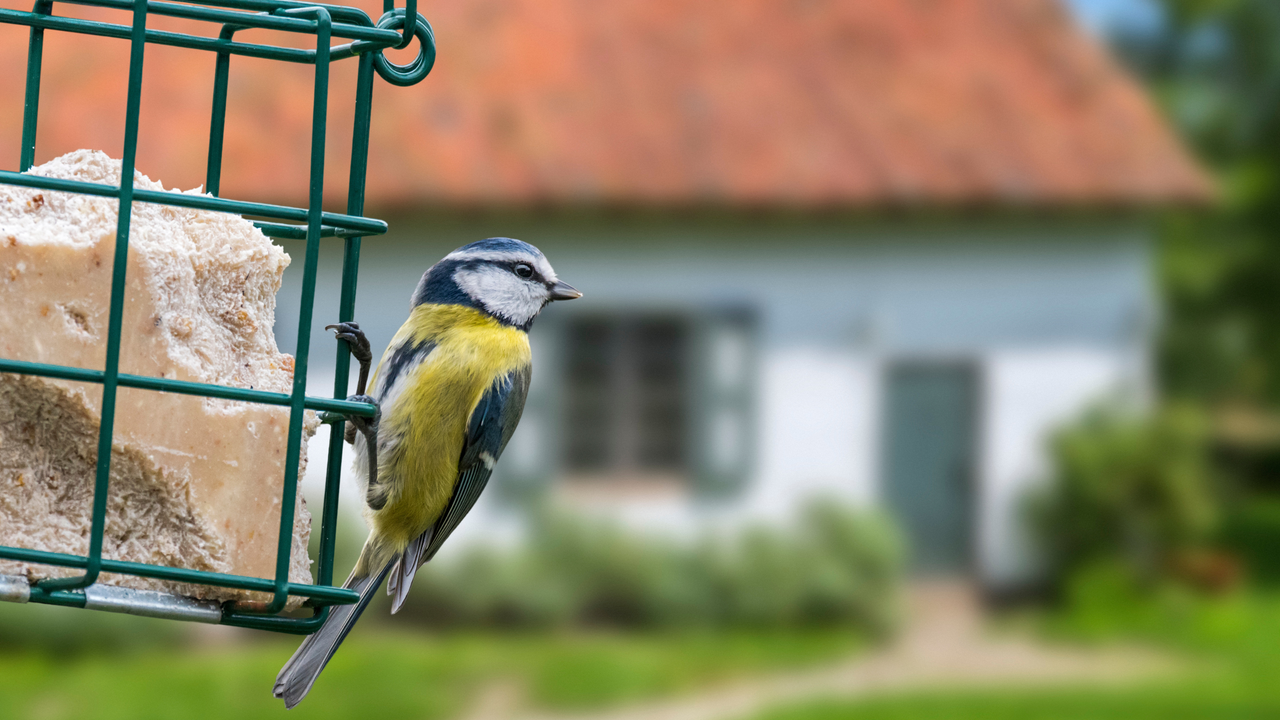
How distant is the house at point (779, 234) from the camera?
40.5 ft

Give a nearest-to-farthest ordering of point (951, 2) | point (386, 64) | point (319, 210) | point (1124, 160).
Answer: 1. point (319, 210)
2. point (386, 64)
3. point (1124, 160)
4. point (951, 2)

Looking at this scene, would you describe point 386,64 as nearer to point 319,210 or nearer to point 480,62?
point 319,210

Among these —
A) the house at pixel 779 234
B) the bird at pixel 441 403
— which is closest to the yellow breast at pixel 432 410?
the bird at pixel 441 403

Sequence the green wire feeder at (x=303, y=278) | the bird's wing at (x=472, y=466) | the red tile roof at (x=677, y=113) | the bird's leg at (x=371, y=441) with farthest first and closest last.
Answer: the red tile roof at (x=677, y=113)
the bird's wing at (x=472, y=466)
the bird's leg at (x=371, y=441)
the green wire feeder at (x=303, y=278)

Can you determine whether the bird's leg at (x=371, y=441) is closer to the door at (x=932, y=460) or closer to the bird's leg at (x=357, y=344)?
the bird's leg at (x=357, y=344)

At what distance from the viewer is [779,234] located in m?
13.2

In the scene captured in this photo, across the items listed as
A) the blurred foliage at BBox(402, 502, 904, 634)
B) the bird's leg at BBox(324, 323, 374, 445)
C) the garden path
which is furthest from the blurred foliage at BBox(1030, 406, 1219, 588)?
the bird's leg at BBox(324, 323, 374, 445)

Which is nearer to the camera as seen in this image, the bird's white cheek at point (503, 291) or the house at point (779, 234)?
the bird's white cheek at point (503, 291)

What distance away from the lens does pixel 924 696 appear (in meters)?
11.4

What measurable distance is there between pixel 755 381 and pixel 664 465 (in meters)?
1.18

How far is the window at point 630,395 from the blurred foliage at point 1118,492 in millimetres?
3677

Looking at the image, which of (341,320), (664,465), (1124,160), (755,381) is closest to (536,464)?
(664,465)

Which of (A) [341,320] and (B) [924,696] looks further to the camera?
(B) [924,696]

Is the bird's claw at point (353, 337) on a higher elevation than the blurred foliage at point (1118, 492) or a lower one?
higher
